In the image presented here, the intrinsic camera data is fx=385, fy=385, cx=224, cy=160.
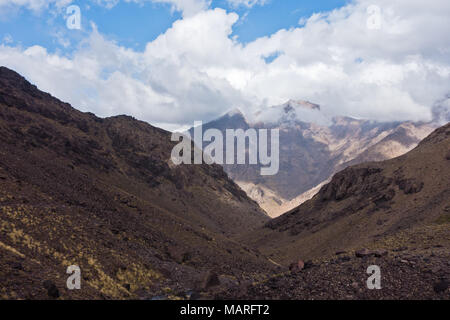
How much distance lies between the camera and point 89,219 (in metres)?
34.7

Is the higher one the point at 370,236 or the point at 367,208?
the point at 367,208

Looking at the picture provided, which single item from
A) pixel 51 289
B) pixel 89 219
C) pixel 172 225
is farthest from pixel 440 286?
pixel 172 225

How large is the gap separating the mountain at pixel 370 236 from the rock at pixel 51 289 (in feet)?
28.0

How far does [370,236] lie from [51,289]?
42.7 m

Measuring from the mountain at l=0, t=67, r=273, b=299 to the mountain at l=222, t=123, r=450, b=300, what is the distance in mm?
7212

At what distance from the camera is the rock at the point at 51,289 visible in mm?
19172

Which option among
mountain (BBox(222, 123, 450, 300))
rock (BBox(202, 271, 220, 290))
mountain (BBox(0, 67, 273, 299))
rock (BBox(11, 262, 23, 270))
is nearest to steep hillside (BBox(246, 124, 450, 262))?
mountain (BBox(222, 123, 450, 300))

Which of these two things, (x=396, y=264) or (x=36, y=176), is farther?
(x=36, y=176)

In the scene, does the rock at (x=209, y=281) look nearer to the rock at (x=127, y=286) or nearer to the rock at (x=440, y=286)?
the rock at (x=127, y=286)

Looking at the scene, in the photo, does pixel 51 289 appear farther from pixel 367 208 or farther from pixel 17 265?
pixel 367 208

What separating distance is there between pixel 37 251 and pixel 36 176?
18764mm
